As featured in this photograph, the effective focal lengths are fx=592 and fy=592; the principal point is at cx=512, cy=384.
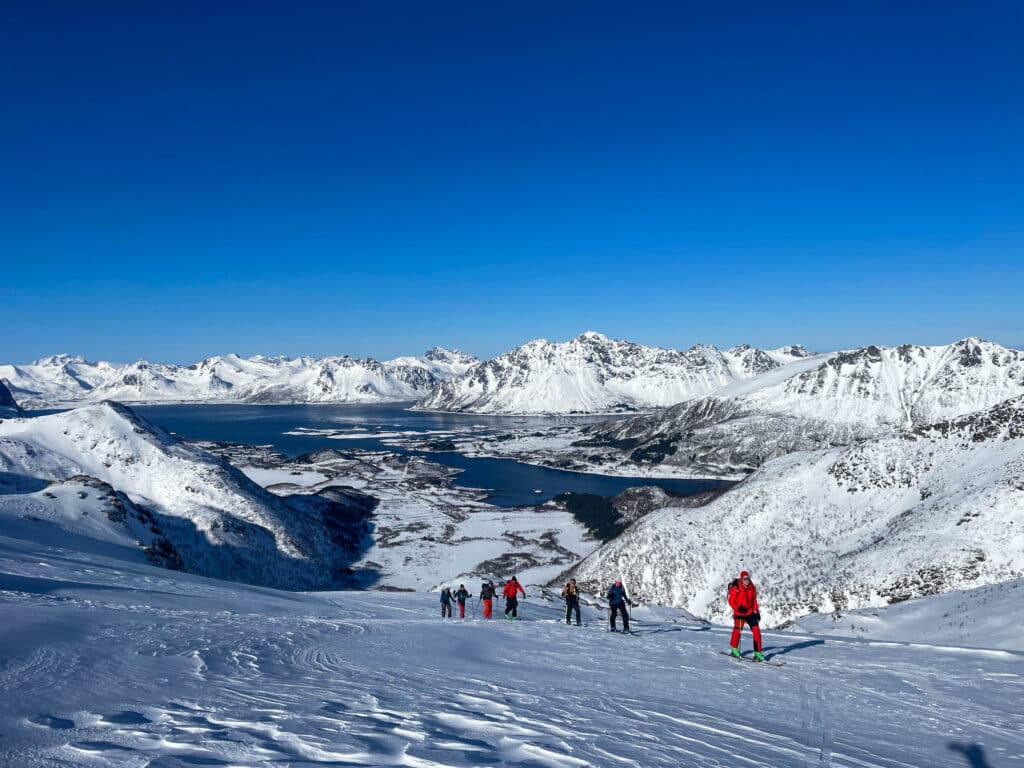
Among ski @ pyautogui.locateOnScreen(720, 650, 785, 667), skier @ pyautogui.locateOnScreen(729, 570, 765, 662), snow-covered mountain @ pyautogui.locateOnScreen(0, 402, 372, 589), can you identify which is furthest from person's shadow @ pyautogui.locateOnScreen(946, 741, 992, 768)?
snow-covered mountain @ pyautogui.locateOnScreen(0, 402, 372, 589)

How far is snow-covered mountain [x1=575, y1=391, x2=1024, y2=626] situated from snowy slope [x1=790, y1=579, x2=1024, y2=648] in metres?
6.96

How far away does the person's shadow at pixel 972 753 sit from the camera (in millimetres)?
8614

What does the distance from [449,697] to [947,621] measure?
3083 centimetres

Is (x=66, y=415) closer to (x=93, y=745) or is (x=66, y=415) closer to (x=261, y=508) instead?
(x=261, y=508)

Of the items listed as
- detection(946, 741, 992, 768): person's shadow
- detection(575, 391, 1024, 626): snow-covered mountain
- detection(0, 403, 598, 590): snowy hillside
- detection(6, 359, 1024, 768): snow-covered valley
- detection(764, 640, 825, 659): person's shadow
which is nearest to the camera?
detection(6, 359, 1024, 768): snow-covered valley

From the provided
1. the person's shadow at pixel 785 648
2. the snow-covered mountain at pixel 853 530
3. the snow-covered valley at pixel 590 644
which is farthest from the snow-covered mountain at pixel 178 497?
the person's shadow at pixel 785 648

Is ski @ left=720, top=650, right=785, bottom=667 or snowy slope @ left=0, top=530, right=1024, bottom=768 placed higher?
snowy slope @ left=0, top=530, right=1024, bottom=768

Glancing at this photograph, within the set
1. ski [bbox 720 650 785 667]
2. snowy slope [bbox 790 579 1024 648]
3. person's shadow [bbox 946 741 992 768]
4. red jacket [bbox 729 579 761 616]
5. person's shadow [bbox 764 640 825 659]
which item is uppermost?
red jacket [bbox 729 579 761 616]

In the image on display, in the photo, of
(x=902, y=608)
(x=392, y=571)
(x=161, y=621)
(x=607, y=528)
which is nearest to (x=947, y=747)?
(x=161, y=621)

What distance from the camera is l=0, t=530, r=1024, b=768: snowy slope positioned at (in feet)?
22.6

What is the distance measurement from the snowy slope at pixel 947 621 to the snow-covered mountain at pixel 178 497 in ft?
181

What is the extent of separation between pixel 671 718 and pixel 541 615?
23227mm

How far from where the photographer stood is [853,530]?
5594cm

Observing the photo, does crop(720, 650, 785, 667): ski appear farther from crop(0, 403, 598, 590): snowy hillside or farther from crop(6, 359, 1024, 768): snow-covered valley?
crop(0, 403, 598, 590): snowy hillside
